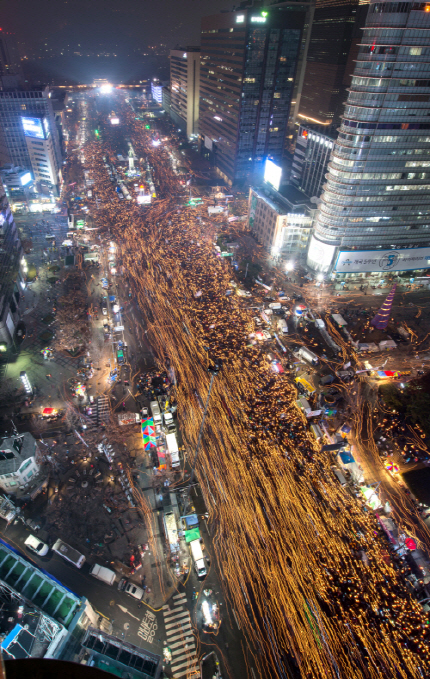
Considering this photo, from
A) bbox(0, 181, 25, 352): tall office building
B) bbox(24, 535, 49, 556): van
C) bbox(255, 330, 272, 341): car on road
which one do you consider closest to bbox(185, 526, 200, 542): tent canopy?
bbox(24, 535, 49, 556): van

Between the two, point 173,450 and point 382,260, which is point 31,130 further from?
point 173,450

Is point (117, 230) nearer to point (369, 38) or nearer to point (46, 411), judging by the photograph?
point (46, 411)

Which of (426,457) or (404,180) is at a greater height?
(404,180)

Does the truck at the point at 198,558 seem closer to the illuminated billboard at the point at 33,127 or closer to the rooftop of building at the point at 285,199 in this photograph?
the rooftop of building at the point at 285,199

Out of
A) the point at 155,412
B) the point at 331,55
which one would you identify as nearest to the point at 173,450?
the point at 155,412

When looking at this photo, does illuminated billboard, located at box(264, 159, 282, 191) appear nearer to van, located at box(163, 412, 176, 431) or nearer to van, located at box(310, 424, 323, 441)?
van, located at box(310, 424, 323, 441)

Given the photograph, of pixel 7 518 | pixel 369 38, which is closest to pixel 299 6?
pixel 369 38
